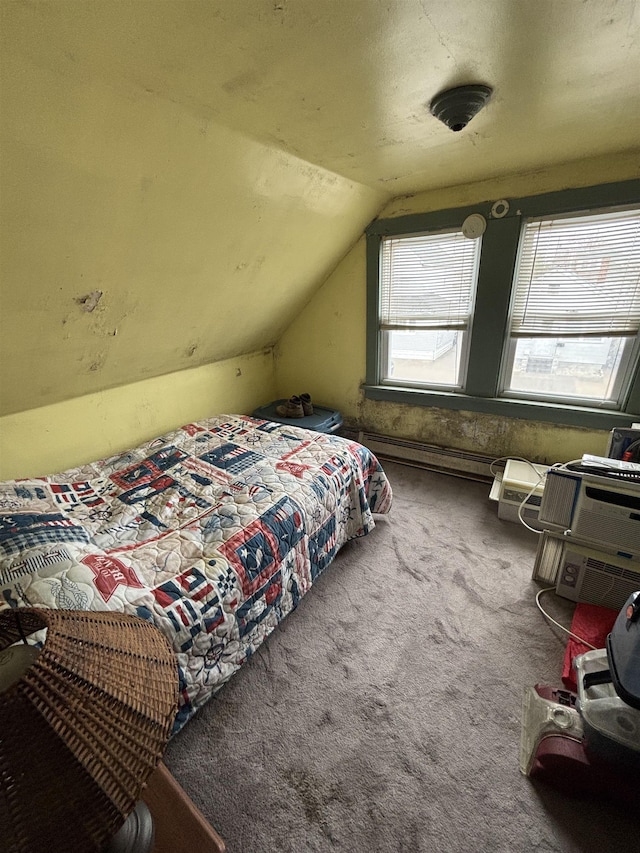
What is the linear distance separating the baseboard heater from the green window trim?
0.35 meters

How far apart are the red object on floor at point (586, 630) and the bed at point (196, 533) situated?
1.03 metres

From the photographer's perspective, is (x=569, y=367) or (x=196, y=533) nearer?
(x=196, y=533)

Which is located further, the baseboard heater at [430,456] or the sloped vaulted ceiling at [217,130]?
the baseboard heater at [430,456]

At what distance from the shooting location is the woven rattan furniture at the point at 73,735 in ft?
1.21

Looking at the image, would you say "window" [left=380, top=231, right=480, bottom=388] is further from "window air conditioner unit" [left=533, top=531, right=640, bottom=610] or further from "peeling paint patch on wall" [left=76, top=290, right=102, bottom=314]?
"peeling paint patch on wall" [left=76, top=290, right=102, bottom=314]

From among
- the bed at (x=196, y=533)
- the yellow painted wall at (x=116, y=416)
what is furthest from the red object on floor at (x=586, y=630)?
the yellow painted wall at (x=116, y=416)

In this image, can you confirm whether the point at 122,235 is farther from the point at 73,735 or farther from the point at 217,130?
the point at 73,735

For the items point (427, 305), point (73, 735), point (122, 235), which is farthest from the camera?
point (427, 305)

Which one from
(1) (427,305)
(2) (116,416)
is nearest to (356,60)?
(1) (427,305)

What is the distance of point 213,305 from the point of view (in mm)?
2266

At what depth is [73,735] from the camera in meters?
0.40

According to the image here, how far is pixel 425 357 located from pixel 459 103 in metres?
1.76

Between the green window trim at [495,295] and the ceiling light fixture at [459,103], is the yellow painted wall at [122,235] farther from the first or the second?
the ceiling light fixture at [459,103]

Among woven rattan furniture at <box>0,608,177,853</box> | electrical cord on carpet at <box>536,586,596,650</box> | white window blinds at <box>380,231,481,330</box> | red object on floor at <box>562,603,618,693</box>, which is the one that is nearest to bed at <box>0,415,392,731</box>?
woven rattan furniture at <box>0,608,177,853</box>
